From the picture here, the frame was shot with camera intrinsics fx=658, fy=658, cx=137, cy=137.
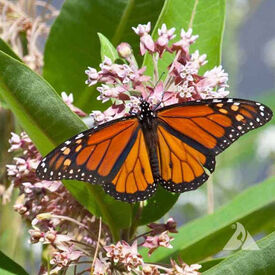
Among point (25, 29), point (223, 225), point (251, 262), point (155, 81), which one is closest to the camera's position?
point (251, 262)

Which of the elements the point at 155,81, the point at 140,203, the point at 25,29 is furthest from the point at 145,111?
the point at 25,29

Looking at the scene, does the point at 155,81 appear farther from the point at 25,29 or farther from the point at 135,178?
the point at 25,29

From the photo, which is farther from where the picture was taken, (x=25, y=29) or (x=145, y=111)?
(x=25, y=29)

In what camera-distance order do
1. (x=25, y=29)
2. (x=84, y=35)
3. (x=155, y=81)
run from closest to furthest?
(x=155, y=81) < (x=84, y=35) < (x=25, y=29)

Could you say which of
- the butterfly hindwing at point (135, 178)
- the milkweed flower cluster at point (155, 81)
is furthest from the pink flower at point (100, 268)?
the milkweed flower cluster at point (155, 81)

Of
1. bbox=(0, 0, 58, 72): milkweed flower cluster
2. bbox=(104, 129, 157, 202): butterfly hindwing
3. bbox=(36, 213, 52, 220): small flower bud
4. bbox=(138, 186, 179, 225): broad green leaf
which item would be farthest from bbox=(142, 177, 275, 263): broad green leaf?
bbox=(0, 0, 58, 72): milkweed flower cluster

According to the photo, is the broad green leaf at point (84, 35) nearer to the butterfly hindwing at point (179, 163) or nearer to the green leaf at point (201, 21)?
the green leaf at point (201, 21)

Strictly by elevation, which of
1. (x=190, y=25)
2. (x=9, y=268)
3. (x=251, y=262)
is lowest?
(x=9, y=268)
